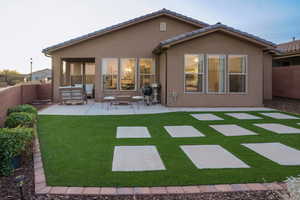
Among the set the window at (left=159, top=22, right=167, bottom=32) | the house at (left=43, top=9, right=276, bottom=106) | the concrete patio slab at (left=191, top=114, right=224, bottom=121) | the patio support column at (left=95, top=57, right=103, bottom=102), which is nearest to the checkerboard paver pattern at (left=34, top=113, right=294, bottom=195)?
the concrete patio slab at (left=191, top=114, right=224, bottom=121)

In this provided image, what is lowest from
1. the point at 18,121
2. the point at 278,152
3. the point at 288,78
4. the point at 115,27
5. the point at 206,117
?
the point at 278,152

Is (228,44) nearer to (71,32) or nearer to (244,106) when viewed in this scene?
(244,106)

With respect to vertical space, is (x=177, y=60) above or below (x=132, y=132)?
above

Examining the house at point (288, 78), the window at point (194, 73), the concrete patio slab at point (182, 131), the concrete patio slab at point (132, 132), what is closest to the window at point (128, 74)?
the window at point (194, 73)

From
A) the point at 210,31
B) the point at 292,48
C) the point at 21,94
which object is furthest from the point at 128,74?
the point at 292,48

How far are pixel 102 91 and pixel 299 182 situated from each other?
39.2 feet

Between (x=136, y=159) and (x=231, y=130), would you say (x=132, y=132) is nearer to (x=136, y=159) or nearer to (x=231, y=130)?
(x=136, y=159)

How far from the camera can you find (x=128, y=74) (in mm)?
13484

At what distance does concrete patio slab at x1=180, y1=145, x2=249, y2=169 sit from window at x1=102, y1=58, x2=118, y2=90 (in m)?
9.10

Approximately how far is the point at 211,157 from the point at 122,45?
10199 millimetres

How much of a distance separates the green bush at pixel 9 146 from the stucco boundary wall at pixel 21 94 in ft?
10.6

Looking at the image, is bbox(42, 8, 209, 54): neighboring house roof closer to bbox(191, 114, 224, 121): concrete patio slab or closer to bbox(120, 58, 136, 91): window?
bbox(120, 58, 136, 91): window

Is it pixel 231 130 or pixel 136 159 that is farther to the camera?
pixel 231 130

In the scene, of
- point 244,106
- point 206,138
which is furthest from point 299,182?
point 244,106
